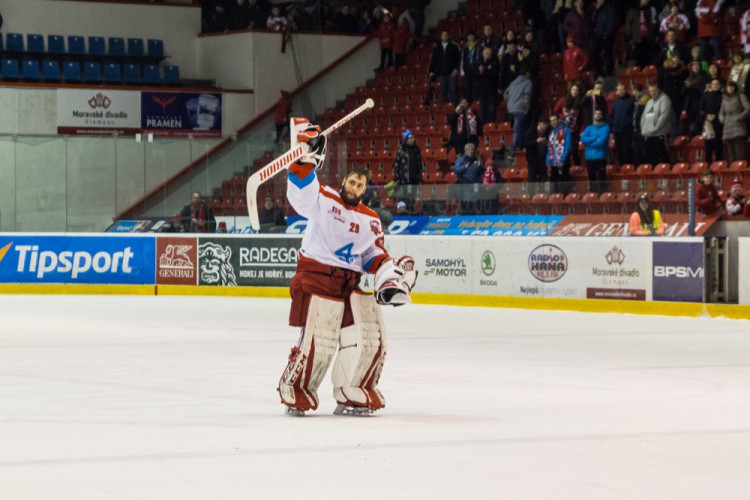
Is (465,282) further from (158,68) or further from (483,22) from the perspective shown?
(158,68)

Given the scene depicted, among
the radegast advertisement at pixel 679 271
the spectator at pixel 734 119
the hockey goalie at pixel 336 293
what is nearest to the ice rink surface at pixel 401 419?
the hockey goalie at pixel 336 293

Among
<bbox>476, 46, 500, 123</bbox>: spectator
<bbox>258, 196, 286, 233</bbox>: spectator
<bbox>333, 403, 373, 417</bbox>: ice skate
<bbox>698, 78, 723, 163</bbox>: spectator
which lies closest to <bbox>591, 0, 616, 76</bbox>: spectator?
<bbox>476, 46, 500, 123</bbox>: spectator

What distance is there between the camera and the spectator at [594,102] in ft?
65.1

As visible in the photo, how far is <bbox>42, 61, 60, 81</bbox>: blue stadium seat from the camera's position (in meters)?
28.1

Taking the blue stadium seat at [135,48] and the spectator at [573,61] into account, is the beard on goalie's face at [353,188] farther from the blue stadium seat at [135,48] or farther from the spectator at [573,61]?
the blue stadium seat at [135,48]

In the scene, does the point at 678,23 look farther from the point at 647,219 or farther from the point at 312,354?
the point at 312,354

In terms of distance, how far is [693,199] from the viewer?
644 inches

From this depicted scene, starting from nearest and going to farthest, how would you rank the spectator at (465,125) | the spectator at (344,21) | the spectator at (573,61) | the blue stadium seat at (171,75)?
the spectator at (573,61) < the spectator at (465,125) < the blue stadium seat at (171,75) < the spectator at (344,21)

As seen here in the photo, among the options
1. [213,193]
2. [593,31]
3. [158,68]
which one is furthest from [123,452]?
Answer: [158,68]

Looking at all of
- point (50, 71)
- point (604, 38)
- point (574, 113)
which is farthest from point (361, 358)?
point (50, 71)

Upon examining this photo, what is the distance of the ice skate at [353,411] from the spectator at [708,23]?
45.9 feet

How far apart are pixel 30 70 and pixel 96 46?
1738 millimetres

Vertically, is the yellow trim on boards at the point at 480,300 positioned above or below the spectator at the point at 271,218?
below

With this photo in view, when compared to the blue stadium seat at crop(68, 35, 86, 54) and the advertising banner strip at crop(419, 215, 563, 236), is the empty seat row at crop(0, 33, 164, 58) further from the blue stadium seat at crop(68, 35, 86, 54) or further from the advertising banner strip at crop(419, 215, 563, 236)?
the advertising banner strip at crop(419, 215, 563, 236)
